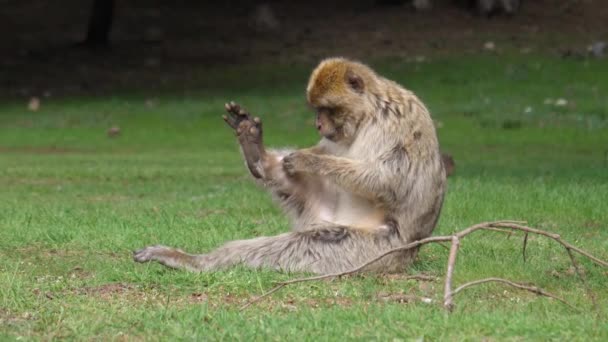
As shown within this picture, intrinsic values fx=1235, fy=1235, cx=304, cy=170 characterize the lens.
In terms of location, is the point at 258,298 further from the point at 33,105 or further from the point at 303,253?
the point at 33,105

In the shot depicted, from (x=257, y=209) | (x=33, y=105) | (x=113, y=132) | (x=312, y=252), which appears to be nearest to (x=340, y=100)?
(x=312, y=252)

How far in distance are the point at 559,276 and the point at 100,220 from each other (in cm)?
436

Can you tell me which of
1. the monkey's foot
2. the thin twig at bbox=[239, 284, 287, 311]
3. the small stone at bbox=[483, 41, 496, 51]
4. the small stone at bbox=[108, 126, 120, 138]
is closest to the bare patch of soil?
the small stone at bbox=[483, 41, 496, 51]

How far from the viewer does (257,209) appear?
11.9 m

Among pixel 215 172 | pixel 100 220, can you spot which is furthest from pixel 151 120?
pixel 100 220

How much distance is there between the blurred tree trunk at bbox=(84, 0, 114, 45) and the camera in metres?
28.1

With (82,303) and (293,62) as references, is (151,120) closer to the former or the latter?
(293,62)

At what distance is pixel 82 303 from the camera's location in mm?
6738

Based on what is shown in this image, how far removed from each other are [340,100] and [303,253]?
3.49 ft

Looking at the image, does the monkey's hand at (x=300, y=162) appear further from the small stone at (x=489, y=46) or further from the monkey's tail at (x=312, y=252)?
the small stone at (x=489, y=46)

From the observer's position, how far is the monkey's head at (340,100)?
8.03 metres

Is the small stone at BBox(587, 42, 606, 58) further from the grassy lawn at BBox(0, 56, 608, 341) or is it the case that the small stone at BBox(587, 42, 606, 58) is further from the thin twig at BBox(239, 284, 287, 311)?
the thin twig at BBox(239, 284, 287, 311)

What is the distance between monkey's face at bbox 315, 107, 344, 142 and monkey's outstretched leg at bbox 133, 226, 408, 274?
0.70 m

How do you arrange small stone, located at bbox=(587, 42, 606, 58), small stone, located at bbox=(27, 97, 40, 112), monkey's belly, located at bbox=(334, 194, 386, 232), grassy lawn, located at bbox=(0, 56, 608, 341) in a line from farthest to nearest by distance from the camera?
small stone, located at bbox=(587, 42, 606, 58)
small stone, located at bbox=(27, 97, 40, 112)
monkey's belly, located at bbox=(334, 194, 386, 232)
grassy lawn, located at bbox=(0, 56, 608, 341)
